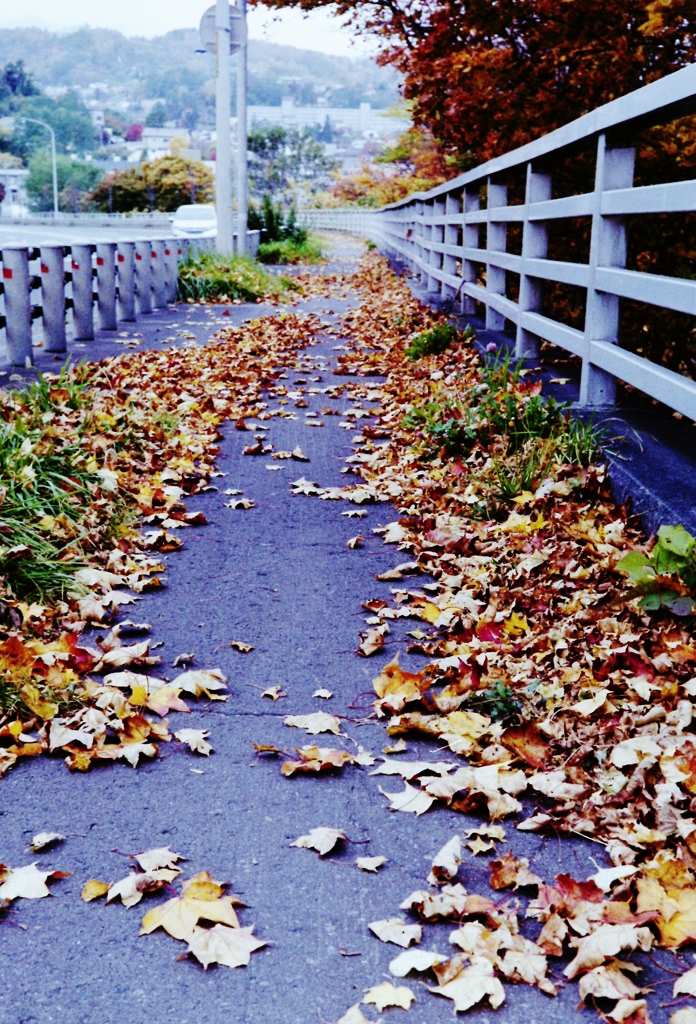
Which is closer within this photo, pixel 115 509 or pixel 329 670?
pixel 329 670

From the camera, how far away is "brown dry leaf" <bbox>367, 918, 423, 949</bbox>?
245 cm

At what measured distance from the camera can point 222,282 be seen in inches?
699

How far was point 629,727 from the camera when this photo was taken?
317cm

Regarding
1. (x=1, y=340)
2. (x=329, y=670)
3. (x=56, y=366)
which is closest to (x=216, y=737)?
(x=329, y=670)

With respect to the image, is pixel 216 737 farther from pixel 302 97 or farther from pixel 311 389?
pixel 302 97

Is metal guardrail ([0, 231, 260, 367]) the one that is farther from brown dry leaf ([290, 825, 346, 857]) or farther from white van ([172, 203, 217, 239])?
white van ([172, 203, 217, 239])

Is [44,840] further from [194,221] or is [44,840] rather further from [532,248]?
[194,221]

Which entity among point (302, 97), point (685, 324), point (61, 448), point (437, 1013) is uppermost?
point (302, 97)

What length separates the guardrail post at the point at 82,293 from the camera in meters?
12.0

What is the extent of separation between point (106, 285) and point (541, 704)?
10824 mm

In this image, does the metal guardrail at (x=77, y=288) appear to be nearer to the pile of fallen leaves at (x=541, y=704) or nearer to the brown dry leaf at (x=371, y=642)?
the pile of fallen leaves at (x=541, y=704)

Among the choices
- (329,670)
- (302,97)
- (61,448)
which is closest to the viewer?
(329,670)

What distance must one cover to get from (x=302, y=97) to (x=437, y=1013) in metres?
140

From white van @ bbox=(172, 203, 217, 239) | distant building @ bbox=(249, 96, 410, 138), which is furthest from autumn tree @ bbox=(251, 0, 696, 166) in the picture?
distant building @ bbox=(249, 96, 410, 138)
